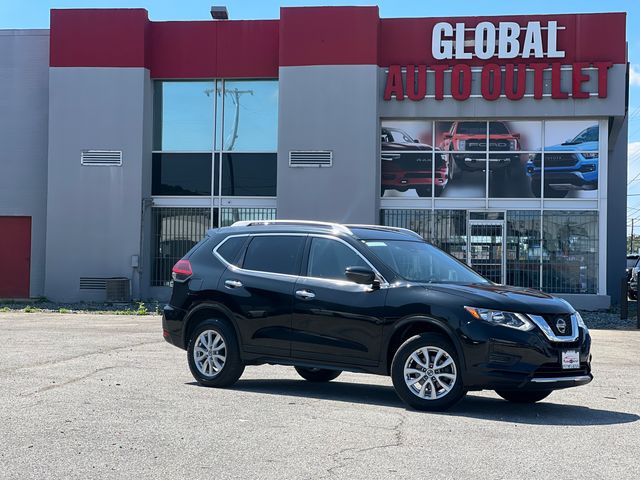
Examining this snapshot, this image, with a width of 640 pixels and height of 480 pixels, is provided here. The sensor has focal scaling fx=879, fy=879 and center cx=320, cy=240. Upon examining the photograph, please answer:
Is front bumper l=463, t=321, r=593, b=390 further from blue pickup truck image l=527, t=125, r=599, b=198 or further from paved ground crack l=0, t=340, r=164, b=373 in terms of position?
blue pickup truck image l=527, t=125, r=599, b=198

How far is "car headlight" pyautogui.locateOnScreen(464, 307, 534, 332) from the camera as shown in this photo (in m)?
8.27

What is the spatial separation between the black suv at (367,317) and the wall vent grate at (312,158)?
13.1m

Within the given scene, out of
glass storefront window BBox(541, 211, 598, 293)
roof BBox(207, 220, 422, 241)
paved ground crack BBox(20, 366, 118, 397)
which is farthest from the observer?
glass storefront window BBox(541, 211, 598, 293)

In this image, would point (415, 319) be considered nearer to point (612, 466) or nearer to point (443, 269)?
point (443, 269)

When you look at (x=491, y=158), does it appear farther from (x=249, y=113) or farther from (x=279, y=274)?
(x=279, y=274)

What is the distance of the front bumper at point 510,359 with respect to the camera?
8.20 m

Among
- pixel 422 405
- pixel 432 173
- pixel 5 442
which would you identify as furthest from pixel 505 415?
pixel 432 173

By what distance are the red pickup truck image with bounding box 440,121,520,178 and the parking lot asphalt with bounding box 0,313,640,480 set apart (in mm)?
12329

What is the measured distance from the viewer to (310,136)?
77.6 feet

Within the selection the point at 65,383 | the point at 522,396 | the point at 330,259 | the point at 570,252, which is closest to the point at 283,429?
the point at 330,259

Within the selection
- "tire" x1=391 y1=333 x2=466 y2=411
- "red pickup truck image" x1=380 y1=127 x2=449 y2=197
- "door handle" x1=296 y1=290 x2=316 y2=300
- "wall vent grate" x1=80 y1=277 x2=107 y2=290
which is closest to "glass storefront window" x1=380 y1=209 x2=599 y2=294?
"red pickup truck image" x1=380 y1=127 x2=449 y2=197

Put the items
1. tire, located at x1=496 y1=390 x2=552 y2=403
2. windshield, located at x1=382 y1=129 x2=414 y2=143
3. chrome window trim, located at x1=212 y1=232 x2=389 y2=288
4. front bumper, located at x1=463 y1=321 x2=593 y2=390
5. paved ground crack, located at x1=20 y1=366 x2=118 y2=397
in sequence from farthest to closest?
windshield, located at x1=382 y1=129 x2=414 y2=143 < paved ground crack, located at x1=20 y1=366 x2=118 y2=397 < tire, located at x1=496 y1=390 x2=552 y2=403 < chrome window trim, located at x1=212 y1=232 x2=389 y2=288 < front bumper, located at x1=463 y1=321 x2=593 y2=390

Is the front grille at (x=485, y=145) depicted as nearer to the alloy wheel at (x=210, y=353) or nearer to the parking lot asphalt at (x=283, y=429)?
the parking lot asphalt at (x=283, y=429)

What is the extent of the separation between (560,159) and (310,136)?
264 inches
